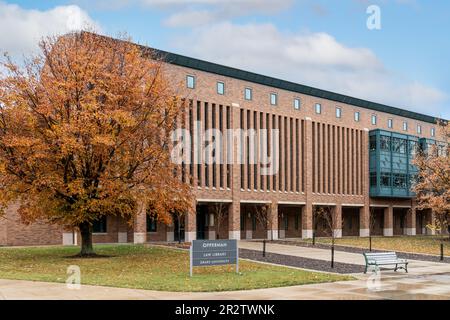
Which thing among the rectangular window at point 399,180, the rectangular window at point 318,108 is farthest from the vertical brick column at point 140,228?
the rectangular window at point 399,180

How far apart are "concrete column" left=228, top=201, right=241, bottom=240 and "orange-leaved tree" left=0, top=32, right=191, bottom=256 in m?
21.2

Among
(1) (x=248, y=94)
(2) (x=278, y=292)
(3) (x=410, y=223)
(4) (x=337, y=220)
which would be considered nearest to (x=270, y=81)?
(1) (x=248, y=94)

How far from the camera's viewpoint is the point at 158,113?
28.4m

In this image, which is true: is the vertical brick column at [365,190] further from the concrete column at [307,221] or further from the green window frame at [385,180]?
the concrete column at [307,221]

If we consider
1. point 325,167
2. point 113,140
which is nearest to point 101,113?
point 113,140

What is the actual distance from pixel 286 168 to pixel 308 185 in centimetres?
346

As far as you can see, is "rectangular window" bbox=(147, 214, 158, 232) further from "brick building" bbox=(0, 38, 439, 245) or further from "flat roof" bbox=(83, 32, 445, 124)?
"flat roof" bbox=(83, 32, 445, 124)

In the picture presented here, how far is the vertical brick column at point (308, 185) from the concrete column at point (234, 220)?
9538 millimetres

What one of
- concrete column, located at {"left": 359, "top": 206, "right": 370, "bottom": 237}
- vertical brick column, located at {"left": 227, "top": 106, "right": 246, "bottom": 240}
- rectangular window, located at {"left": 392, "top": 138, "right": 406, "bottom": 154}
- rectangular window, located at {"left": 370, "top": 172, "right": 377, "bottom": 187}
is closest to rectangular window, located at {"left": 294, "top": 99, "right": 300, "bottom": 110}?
vertical brick column, located at {"left": 227, "top": 106, "right": 246, "bottom": 240}

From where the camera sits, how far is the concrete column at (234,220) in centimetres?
4953

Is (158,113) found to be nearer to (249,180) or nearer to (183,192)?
(183,192)

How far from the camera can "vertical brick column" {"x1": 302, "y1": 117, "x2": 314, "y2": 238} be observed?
57.0 meters

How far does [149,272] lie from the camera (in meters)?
21.3

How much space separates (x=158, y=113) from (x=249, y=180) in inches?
952
